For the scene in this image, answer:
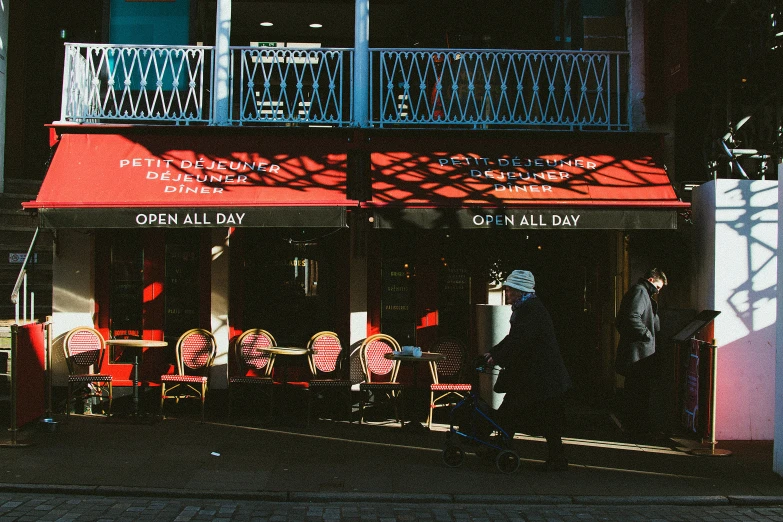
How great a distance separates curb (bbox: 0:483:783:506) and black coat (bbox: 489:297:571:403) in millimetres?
1041

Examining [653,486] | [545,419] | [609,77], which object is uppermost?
[609,77]

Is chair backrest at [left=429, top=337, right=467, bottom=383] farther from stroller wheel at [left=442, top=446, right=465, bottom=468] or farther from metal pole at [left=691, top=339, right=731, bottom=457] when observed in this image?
metal pole at [left=691, top=339, right=731, bottom=457]

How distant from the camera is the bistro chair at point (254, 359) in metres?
10.0

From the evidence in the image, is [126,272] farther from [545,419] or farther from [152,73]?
[545,419]

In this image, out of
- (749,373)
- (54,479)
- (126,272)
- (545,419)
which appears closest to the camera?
(54,479)

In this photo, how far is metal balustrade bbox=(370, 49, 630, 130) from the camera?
10.4 m

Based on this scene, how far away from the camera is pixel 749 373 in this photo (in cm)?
906

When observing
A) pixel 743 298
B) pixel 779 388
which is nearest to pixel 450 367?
pixel 743 298

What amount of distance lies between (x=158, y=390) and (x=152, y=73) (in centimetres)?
435

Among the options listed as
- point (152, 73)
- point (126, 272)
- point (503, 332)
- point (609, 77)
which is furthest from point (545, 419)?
point (152, 73)

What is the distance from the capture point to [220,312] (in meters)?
Result: 10.5

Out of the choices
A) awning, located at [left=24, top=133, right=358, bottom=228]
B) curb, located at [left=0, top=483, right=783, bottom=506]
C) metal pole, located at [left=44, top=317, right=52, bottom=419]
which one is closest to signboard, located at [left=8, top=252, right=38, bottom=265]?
awning, located at [left=24, top=133, right=358, bottom=228]

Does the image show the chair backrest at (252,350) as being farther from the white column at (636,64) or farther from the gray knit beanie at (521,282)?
the white column at (636,64)

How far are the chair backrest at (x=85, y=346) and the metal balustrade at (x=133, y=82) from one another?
2709 mm
